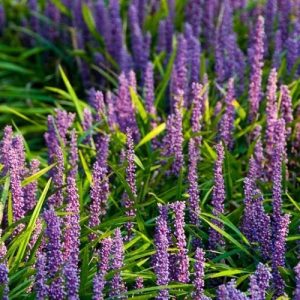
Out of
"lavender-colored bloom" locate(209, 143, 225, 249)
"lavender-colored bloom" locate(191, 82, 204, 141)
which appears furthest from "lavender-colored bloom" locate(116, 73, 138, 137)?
"lavender-colored bloom" locate(209, 143, 225, 249)

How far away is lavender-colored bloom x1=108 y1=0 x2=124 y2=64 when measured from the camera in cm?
703

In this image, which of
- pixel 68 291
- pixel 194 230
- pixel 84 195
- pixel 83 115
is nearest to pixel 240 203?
pixel 194 230

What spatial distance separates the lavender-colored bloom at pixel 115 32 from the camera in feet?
23.1

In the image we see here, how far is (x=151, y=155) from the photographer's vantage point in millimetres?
5176

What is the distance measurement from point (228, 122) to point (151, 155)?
54cm

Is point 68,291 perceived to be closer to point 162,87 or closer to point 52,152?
point 52,152

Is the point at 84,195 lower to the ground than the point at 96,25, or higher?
lower

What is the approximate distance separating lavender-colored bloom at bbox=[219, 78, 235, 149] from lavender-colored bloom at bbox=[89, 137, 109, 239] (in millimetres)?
758

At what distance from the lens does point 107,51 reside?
718cm

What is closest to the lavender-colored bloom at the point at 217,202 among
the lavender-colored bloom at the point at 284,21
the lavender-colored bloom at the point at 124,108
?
the lavender-colored bloom at the point at 124,108

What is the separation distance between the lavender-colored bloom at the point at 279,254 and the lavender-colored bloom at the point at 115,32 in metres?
3.31

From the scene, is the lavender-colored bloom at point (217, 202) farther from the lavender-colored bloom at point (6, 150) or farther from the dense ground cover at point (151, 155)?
the lavender-colored bloom at point (6, 150)

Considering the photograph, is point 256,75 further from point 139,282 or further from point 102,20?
point 139,282

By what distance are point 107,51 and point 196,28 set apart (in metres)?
0.76
